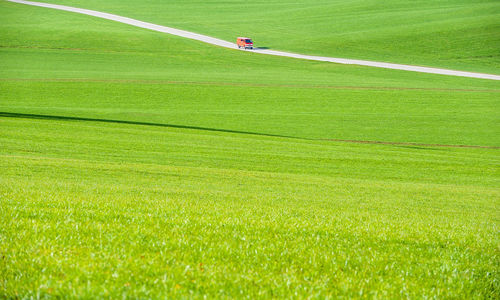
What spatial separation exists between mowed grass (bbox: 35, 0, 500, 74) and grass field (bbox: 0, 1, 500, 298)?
17.5 m

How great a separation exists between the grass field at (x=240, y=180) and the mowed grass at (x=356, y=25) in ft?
57.5

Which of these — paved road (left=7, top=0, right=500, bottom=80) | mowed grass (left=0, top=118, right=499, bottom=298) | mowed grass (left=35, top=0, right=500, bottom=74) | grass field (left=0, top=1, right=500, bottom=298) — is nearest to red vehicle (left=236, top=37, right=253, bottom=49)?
paved road (left=7, top=0, right=500, bottom=80)

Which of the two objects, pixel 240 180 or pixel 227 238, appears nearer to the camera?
pixel 227 238

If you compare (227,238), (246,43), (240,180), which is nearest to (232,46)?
(246,43)

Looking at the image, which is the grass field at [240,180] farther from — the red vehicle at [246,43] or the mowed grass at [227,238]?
the red vehicle at [246,43]

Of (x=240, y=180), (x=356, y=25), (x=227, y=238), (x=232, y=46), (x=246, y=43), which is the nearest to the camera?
(x=227, y=238)

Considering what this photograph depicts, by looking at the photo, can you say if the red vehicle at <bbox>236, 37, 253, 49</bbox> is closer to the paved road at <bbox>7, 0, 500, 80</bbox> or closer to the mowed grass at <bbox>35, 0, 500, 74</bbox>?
the paved road at <bbox>7, 0, 500, 80</bbox>

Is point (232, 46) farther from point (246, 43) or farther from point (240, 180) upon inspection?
point (240, 180)

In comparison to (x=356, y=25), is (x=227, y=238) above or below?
below

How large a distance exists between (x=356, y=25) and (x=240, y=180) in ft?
310

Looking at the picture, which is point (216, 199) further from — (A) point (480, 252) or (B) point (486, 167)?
(B) point (486, 167)

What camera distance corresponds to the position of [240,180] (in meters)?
23.5

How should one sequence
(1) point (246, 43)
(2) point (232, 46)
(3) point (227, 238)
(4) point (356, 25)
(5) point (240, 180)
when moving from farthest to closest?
(4) point (356, 25), (2) point (232, 46), (1) point (246, 43), (5) point (240, 180), (3) point (227, 238)

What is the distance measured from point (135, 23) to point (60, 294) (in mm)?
117432
